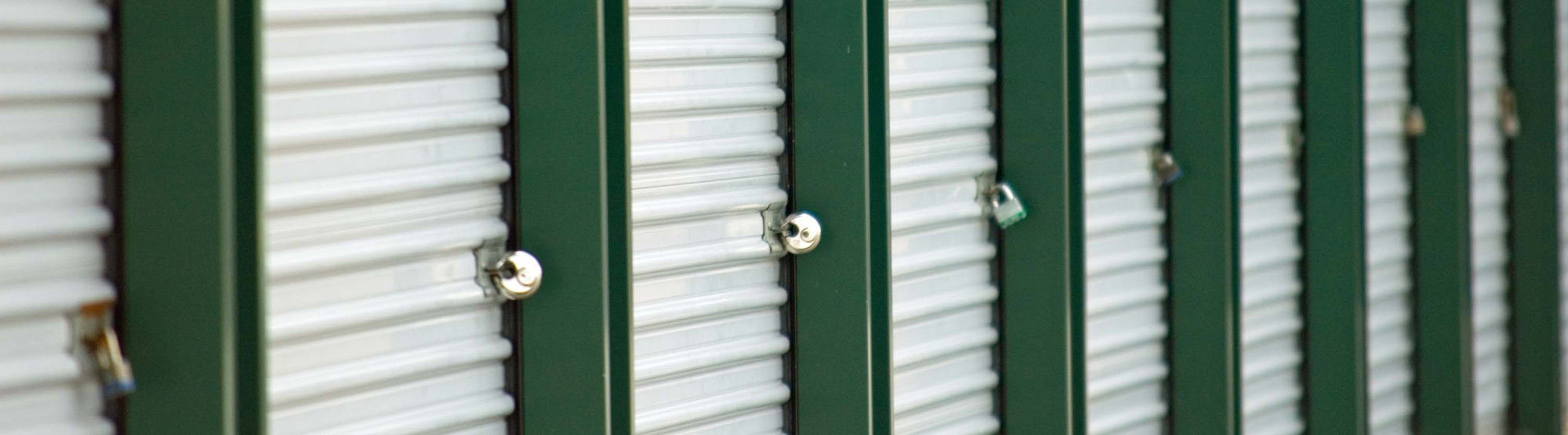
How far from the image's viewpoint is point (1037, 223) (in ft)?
14.1

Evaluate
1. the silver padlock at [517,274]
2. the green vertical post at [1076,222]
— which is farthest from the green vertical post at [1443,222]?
the silver padlock at [517,274]

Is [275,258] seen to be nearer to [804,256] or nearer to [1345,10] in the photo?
[804,256]

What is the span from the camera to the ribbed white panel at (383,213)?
8.92ft

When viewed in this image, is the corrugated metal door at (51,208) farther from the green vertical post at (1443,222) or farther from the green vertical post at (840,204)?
the green vertical post at (1443,222)

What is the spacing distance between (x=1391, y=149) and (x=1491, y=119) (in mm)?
725

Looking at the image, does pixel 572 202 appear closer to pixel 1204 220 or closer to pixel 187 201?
pixel 187 201

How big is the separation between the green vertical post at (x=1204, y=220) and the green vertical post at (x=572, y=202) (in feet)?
7.72

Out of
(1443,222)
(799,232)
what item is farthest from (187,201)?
(1443,222)

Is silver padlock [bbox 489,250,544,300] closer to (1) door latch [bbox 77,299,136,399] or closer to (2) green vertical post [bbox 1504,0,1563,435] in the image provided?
(1) door latch [bbox 77,299,136,399]

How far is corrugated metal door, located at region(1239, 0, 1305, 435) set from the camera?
5.18 meters

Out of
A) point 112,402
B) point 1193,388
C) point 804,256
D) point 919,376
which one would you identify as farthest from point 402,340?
point 1193,388

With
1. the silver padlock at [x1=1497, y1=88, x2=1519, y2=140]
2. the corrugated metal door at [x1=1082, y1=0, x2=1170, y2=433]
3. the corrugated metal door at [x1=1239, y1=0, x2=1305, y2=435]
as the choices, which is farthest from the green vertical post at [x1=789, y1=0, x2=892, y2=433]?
the silver padlock at [x1=1497, y1=88, x2=1519, y2=140]

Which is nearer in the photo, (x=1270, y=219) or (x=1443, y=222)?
(x=1270, y=219)

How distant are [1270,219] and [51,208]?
4098mm
